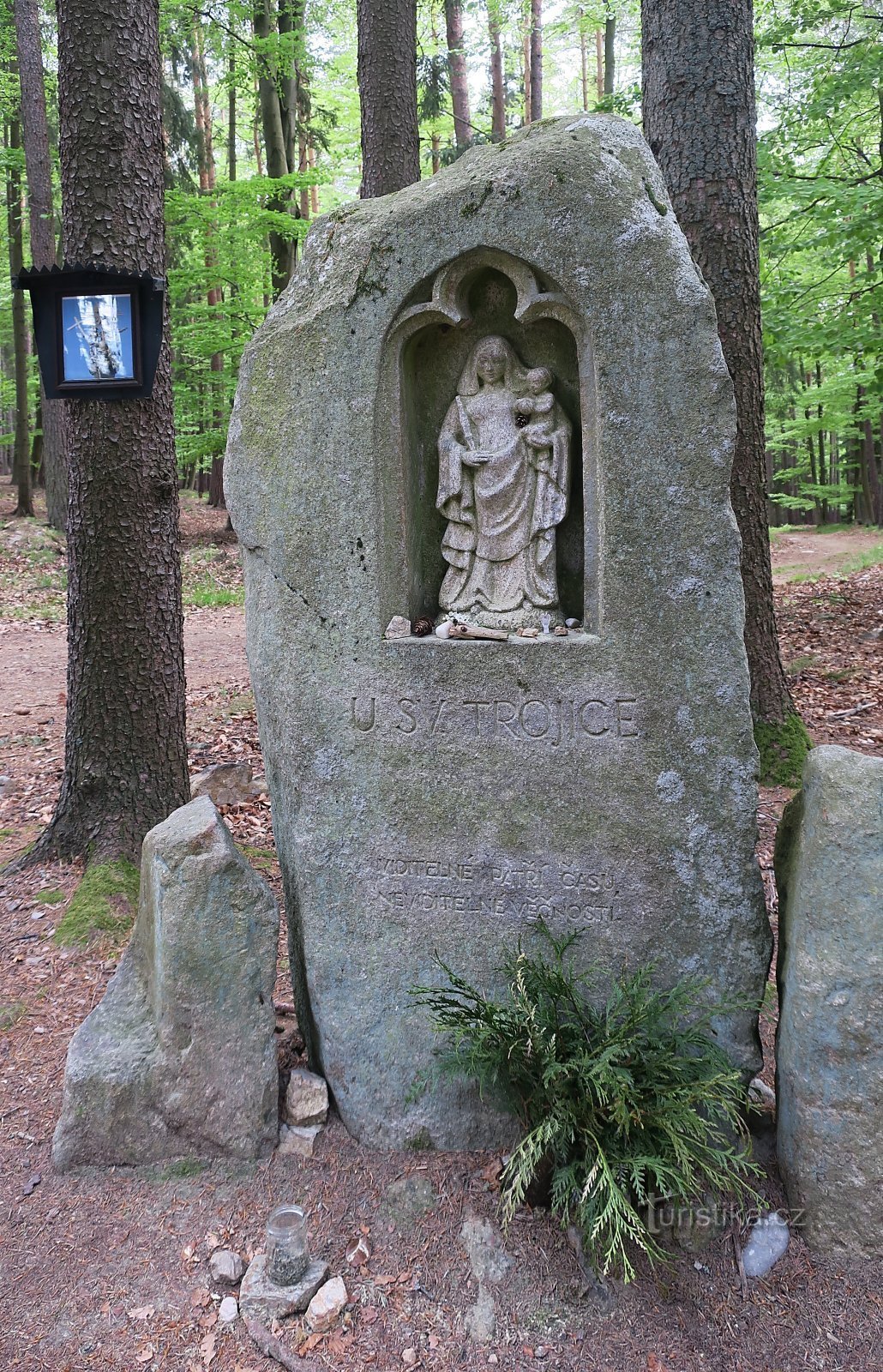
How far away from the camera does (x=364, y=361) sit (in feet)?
10.0

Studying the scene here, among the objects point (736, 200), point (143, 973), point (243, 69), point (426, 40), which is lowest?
point (143, 973)

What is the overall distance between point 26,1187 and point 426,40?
927 inches

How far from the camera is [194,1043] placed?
3.02 metres

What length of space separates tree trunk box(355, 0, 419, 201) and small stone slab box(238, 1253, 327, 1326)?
753 centimetres

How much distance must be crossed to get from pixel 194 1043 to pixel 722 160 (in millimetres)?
5559

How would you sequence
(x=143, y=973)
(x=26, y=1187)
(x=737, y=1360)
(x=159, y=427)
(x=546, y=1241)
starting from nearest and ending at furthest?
(x=737, y=1360) → (x=546, y=1241) → (x=26, y=1187) → (x=143, y=973) → (x=159, y=427)

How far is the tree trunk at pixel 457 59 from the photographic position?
14.4m

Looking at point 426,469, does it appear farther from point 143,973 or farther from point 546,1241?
point 546,1241

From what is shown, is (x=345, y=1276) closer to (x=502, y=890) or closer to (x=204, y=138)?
(x=502, y=890)

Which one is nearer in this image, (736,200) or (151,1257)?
(151,1257)

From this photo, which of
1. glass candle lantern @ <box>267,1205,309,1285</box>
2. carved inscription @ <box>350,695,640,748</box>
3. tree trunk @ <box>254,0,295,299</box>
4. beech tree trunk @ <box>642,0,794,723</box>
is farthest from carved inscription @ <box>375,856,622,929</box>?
tree trunk @ <box>254,0,295,299</box>

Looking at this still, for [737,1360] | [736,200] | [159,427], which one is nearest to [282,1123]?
[737,1360]

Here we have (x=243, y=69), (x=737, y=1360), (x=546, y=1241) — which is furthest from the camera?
(x=243, y=69)

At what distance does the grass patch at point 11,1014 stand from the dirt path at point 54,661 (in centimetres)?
421
